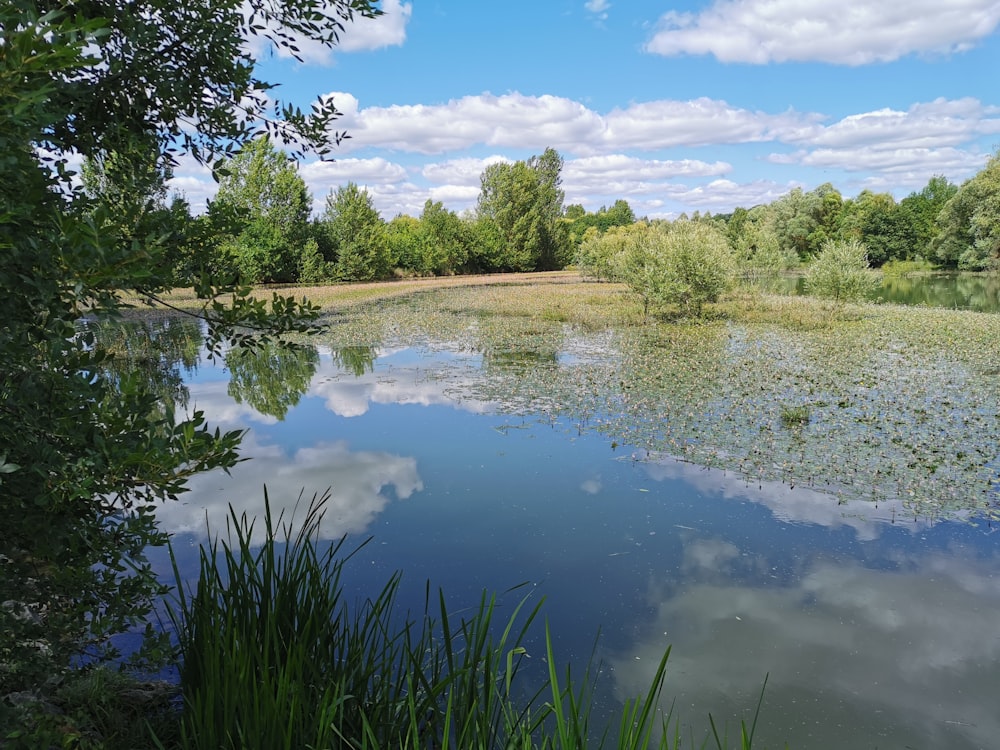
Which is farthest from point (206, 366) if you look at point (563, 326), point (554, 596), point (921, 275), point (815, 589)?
point (921, 275)

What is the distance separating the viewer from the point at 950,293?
37.7 meters

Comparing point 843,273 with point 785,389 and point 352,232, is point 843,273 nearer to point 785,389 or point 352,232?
point 785,389

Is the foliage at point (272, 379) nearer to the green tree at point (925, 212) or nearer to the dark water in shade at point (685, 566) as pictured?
the dark water in shade at point (685, 566)

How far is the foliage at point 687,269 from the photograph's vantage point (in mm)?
25219

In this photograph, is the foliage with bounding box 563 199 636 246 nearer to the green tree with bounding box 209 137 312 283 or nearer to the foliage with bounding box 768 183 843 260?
the foliage with bounding box 768 183 843 260

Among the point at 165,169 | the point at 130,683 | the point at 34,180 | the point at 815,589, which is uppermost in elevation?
the point at 165,169

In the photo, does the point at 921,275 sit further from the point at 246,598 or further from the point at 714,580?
the point at 246,598

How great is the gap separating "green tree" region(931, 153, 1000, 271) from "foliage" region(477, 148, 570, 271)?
38084mm

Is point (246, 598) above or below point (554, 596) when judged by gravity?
above

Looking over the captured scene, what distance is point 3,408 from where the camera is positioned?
2.15 meters

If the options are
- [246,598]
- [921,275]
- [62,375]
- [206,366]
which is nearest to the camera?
[62,375]

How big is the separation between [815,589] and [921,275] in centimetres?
6533

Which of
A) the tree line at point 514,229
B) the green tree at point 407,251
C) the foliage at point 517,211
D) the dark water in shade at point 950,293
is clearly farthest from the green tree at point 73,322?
the foliage at point 517,211

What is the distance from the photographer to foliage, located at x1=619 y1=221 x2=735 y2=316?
2522 centimetres
